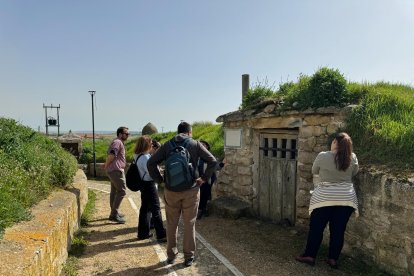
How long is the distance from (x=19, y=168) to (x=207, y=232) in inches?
136

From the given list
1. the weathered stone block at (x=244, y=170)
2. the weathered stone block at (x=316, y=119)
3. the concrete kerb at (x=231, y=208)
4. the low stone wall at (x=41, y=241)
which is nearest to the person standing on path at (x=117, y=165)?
the low stone wall at (x=41, y=241)

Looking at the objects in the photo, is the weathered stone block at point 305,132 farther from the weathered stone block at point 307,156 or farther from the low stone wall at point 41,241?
the low stone wall at point 41,241

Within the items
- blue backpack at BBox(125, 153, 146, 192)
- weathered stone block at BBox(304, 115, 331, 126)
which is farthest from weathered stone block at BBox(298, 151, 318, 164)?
blue backpack at BBox(125, 153, 146, 192)

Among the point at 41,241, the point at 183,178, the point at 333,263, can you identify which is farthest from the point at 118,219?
the point at 333,263

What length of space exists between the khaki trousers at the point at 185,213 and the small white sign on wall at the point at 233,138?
136 inches

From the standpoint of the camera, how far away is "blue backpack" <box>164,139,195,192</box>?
4359 mm

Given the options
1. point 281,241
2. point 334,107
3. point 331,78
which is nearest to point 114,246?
point 281,241

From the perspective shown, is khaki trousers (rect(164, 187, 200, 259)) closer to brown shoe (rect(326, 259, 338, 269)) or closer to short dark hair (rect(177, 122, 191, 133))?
short dark hair (rect(177, 122, 191, 133))

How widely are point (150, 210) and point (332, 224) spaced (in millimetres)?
2976

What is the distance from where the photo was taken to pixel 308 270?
465 centimetres

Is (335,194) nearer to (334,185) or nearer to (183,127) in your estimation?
(334,185)

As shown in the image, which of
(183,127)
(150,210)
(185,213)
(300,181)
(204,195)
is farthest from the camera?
(204,195)

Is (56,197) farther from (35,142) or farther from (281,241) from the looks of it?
(281,241)

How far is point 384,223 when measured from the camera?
441 centimetres
